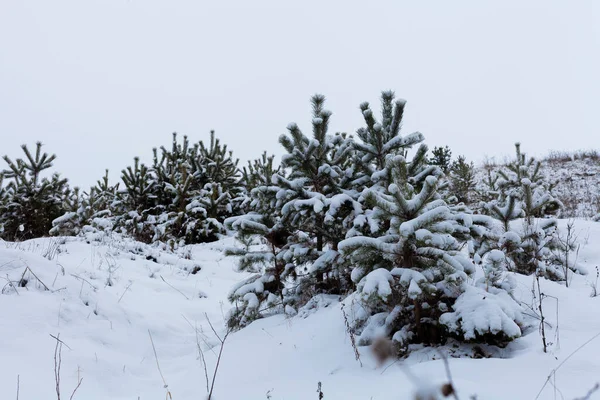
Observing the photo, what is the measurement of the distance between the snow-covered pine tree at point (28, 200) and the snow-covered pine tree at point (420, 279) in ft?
40.4

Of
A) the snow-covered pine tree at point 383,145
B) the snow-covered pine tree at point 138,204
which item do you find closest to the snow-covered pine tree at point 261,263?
the snow-covered pine tree at point 383,145

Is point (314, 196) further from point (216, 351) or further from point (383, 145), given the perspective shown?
point (216, 351)

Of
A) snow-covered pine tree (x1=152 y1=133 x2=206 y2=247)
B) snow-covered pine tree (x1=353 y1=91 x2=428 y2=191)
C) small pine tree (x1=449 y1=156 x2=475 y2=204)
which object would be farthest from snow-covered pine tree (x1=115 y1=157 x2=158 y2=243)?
small pine tree (x1=449 y1=156 x2=475 y2=204)

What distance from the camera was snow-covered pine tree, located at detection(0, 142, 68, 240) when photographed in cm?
1170

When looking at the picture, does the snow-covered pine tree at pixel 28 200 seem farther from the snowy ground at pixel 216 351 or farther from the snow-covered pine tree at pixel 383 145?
the snow-covered pine tree at pixel 383 145

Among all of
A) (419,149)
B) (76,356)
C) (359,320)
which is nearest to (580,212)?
(419,149)

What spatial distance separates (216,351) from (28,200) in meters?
10.8

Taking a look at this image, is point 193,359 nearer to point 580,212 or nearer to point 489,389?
point 489,389

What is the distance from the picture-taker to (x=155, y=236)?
10.6 m

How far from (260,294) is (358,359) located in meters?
1.92

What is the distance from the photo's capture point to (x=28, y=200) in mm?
11734

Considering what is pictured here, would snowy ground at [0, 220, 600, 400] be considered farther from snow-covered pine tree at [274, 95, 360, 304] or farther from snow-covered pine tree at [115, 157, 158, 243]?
snow-covered pine tree at [115, 157, 158, 243]

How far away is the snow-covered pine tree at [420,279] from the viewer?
2547 mm

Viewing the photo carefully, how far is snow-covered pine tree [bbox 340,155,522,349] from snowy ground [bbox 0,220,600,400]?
0.20 meters
